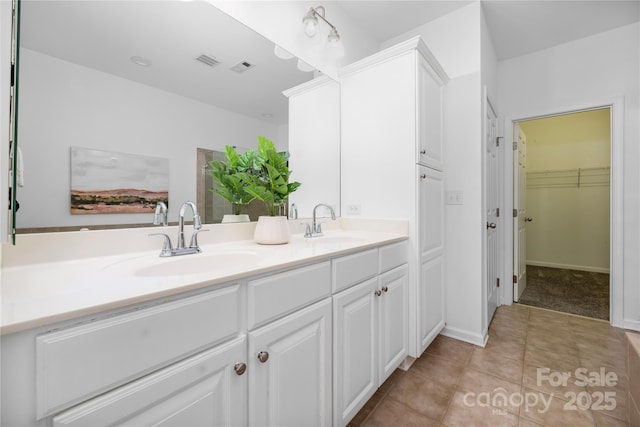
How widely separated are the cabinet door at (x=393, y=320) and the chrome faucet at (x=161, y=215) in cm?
102

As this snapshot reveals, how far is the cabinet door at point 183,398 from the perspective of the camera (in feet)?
1.77

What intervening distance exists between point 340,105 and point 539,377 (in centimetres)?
215

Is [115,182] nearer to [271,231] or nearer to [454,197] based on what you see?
[271,231]

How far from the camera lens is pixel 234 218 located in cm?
139

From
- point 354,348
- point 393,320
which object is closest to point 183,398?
point 354,348

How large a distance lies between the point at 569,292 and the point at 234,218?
147 inches

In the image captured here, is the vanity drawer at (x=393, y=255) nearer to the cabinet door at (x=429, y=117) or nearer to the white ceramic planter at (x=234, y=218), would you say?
the cabinet door at (x=429, y=117)

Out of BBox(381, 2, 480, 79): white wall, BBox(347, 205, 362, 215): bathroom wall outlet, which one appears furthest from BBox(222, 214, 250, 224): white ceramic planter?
BBox(381, 2, 480, 79): white wall

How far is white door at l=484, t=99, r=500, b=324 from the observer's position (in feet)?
7.74

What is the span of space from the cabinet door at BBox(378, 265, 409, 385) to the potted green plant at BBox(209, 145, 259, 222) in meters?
0.80

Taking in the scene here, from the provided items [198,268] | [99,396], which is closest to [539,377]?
[198,268]

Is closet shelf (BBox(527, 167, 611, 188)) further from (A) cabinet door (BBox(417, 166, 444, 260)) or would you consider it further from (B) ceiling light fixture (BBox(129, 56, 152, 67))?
(B) ceiling light fixture (BBox(129, 56, 152, 67))

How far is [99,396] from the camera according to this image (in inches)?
21.3

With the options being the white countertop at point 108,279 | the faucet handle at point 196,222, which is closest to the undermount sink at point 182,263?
the white countertop at point 108,279
